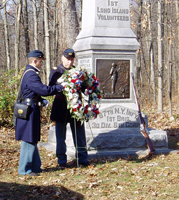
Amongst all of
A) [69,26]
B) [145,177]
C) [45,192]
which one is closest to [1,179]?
[45,192]

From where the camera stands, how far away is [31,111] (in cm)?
510

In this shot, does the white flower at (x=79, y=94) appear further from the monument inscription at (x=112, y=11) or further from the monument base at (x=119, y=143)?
the monument inscription at (x=112, y=11)

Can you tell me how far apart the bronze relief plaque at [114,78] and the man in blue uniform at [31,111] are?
5.79 ft

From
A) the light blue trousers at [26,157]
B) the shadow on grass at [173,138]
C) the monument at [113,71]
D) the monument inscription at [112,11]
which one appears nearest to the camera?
the light blue trousers at [26,157]

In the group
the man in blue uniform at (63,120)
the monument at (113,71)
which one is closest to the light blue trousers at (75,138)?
the man in blue uniform at (63,120)

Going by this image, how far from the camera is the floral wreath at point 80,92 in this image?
16.9 ft

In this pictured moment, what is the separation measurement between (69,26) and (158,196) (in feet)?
25.9

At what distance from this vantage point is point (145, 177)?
5090 mm

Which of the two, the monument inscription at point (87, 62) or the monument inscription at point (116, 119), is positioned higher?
the monument inscription at point (87, 62)

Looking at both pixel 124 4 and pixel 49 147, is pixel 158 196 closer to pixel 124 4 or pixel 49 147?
pixel 49 147

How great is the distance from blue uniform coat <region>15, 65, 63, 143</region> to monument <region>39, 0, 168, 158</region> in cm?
164

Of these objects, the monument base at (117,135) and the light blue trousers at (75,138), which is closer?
the light blue trousers at (75,138)

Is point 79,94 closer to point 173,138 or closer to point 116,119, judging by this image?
point 116,119

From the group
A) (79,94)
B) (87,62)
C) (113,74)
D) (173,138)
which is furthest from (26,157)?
(173,138)
